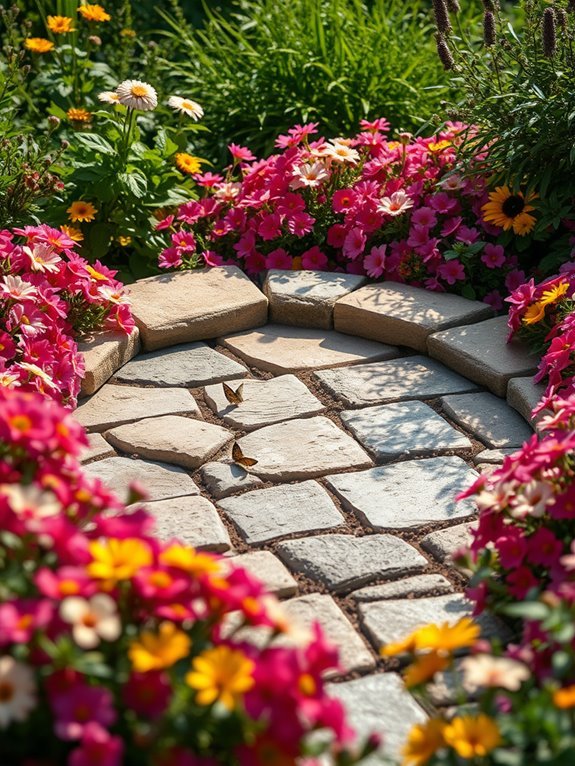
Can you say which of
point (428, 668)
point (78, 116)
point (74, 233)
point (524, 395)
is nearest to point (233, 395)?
point (524, 395)

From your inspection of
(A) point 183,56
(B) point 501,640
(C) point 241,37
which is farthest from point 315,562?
(A) point 183,56

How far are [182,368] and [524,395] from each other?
118 cm

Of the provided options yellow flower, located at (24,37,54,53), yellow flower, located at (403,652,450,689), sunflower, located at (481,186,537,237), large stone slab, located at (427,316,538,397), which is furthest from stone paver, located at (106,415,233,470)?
yellow flower, located at (24,37,54,53)

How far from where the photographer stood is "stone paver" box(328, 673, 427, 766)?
2105mm

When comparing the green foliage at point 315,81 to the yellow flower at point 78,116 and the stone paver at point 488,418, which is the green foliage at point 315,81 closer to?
the yellow flower at point 78,116

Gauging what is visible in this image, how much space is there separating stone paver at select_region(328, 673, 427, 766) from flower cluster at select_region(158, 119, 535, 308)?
6.91ft

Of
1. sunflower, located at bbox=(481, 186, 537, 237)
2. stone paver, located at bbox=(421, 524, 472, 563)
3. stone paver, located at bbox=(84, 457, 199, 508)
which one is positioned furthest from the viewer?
sunflower, located at bbox=(481, 186, 537, 237)

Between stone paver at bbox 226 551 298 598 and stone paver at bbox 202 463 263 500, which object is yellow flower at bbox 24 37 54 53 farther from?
stone paver at bbox 226 551 298 598

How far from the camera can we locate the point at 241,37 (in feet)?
18.2

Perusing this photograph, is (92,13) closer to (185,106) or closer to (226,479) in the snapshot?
(185,106)

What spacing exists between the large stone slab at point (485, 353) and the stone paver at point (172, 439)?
88cm

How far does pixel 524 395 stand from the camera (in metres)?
3.39

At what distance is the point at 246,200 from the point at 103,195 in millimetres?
617

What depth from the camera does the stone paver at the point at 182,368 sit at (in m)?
3.70
